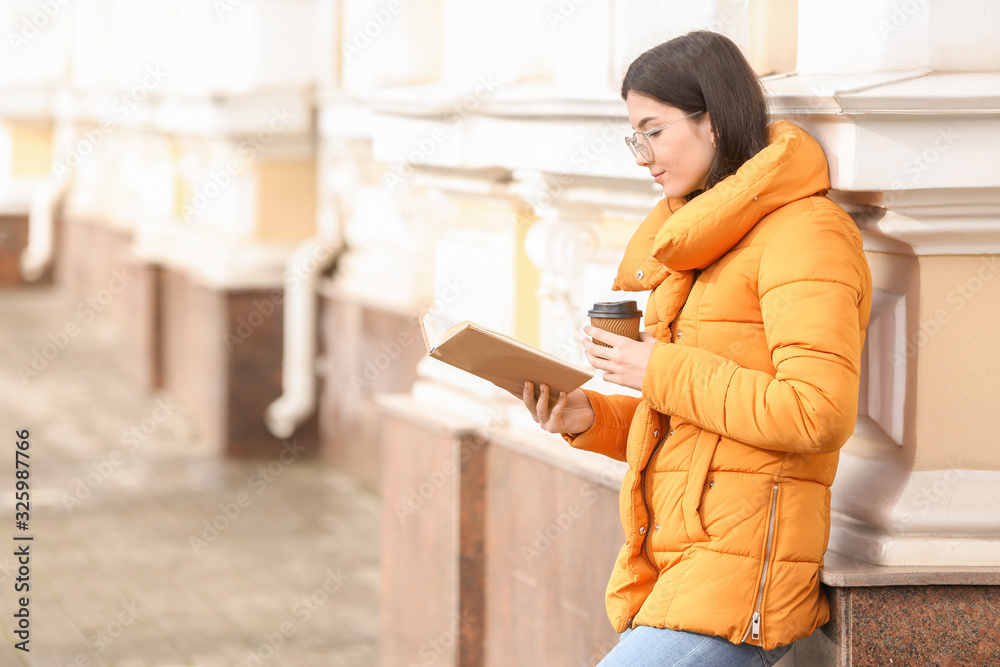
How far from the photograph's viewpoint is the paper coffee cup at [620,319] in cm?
258

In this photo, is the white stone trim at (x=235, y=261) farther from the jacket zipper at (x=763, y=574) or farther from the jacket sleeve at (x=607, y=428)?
the jacket zipper at (x=763, y=574)

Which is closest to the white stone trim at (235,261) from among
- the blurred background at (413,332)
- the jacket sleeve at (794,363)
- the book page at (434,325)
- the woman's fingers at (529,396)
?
the blurred background at (413,332)

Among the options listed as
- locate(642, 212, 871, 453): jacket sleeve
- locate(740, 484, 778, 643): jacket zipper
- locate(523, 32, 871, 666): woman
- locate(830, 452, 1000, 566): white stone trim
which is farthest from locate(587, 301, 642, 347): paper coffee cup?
locate(830, 452, 1000, 566): white stone trim

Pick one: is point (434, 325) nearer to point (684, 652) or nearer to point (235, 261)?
point (684, 652)

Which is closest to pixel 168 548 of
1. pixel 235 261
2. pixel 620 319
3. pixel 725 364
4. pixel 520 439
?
pixel 235 261

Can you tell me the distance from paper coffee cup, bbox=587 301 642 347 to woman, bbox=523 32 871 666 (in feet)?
0.10

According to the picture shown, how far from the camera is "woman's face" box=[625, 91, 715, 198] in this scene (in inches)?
98.9

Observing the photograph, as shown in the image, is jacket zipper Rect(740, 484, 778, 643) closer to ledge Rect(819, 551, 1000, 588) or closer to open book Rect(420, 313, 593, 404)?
ledge Rect(819, 551, 1000, 588)

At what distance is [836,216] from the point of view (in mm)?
2414

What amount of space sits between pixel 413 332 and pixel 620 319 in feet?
15.5

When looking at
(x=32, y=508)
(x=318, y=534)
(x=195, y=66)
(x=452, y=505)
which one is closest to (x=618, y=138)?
(x=452, y=505)

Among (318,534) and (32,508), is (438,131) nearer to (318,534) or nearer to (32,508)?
(318,534)

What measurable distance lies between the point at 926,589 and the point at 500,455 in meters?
1.90

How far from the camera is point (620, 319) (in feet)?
8.46
